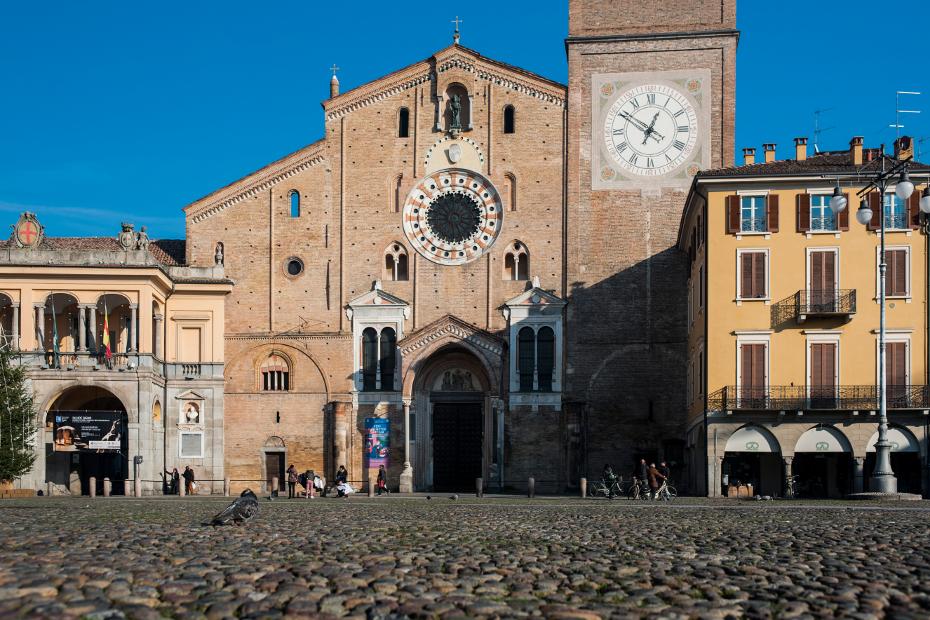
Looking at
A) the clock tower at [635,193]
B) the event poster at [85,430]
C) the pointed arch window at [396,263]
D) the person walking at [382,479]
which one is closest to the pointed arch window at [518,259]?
the clock tower at [635,193]

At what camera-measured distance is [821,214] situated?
40.4m

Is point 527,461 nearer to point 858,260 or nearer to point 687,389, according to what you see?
point 687,389

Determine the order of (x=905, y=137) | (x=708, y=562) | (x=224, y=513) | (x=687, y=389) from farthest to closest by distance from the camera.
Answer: (x=687, y=389)
(x=905, y=137)
(x=224, y=513)
(x=708, y=562)

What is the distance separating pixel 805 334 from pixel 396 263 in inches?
633

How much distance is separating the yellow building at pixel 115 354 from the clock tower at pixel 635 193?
1338 cm

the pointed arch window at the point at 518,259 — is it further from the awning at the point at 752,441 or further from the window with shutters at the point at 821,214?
the window with shutters at the point at 821,214

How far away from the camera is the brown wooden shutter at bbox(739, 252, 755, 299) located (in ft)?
133

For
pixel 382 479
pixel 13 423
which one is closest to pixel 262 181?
pixel 382 479

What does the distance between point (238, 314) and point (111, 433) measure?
6.54 metres

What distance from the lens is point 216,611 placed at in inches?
374

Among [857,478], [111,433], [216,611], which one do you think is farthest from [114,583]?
[111,433]

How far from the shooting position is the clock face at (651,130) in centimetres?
4788

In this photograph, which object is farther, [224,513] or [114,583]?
[224,513]

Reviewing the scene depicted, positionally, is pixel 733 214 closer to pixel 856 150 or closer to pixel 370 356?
pixel 856 150
